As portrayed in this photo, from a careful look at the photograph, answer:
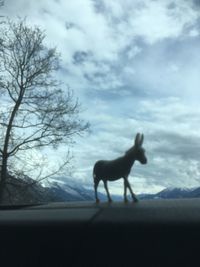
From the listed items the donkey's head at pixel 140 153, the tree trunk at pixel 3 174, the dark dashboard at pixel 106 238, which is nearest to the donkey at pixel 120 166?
the donkey's head at pixel 140 153

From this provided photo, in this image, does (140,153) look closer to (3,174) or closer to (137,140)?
(137,140)

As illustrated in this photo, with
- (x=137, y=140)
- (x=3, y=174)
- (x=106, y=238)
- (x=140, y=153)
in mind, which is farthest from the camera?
(x=3, y=174)

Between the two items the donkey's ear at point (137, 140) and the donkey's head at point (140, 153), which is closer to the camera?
the donkey's ear at point (137, 140)

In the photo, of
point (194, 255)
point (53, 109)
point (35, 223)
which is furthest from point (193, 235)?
point (53, 109)

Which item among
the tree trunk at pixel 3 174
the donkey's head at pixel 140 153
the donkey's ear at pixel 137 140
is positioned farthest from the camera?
the tree trunk at pixel 3 174

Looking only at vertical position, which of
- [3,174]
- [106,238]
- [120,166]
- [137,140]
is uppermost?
[3,174]

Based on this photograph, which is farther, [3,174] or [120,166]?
[3,174]

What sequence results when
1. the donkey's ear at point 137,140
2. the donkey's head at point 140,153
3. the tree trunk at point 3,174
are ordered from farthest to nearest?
1. the tree trunk at point 3,174
2. the donkey's head at point 140,153
3. the donkey's ear at point 137,140

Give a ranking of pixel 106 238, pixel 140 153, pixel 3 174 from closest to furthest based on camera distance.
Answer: pixel 106 238 < pixel 140 153 < pixel 3 174

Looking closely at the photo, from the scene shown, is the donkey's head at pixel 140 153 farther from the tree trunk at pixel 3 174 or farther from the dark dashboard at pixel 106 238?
the tree trunk at pixel 3 174

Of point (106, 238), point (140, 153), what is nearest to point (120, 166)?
point (140, 153)

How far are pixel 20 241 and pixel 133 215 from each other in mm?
463

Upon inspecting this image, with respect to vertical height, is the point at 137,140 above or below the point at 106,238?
above

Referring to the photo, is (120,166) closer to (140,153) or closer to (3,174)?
(140,153)
